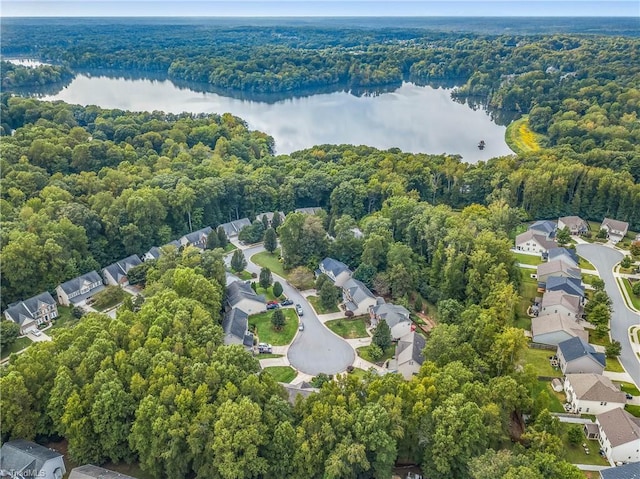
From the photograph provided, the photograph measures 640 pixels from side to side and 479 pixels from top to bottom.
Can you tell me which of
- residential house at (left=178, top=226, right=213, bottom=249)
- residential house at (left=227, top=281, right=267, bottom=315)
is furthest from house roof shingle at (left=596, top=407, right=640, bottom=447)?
residential house at (left=178, top=226, right=213, bottom=249)

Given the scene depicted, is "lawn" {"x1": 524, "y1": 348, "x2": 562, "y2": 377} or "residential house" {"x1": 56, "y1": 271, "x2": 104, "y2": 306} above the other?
"lawn" {"x1": 524, "y1": 348, "x2": 562, "y2": 377}

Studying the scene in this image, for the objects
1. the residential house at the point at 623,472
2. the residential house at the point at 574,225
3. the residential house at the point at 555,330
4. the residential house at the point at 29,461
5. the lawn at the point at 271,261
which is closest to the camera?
the residential house at the point at 623,472

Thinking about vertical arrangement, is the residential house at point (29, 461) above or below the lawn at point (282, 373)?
above

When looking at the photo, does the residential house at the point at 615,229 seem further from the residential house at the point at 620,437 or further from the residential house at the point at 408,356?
the residential house at the point at 408,356

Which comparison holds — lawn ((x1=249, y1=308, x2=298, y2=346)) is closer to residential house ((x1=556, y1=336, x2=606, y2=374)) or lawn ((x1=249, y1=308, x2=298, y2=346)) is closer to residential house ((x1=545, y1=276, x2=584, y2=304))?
residential house ((x1=556, y1=336, x2=606, y2=374))

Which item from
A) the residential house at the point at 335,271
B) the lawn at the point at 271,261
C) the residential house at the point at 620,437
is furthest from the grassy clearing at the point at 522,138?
the residential house at the point at 620,437

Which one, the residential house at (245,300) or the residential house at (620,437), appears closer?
the residential house at (620,437)

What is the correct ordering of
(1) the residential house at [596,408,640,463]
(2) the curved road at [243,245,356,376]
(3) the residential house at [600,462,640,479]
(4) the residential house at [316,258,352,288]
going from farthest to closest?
(4) the residential house at [316,258,352,288] → (2) the curved road at [243,245,356,376] → (1) the residential house at [596,408,640,463] → (3) the residential house at [600,462,640,479]

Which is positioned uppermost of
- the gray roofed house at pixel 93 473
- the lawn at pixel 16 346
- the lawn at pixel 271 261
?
the gray roofed house at pixel 93 473

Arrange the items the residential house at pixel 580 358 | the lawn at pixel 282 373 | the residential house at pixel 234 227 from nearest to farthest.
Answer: the residential house at pixel 580 358, the lawn at pixel 282 373, the residential house at pixel 234 227
